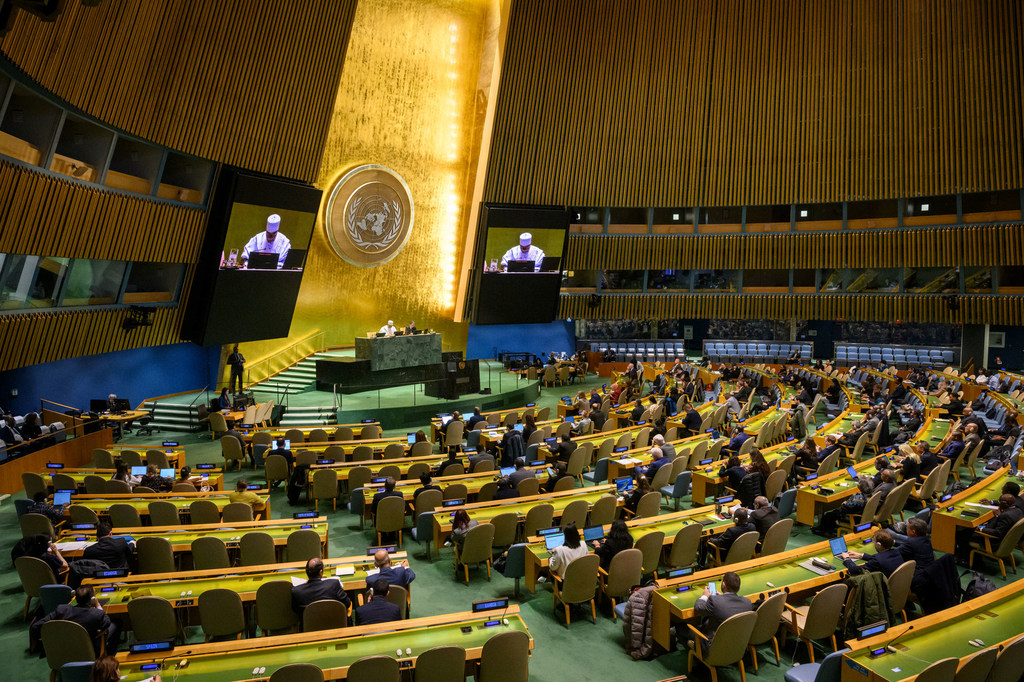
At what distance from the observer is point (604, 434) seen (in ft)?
43.9

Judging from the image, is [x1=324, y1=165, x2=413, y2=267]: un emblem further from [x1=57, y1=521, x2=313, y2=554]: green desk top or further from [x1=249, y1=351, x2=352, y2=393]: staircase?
[x1=57, y1=521, x2=313, y2=554]: green desk top

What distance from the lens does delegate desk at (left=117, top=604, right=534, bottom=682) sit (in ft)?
15.1

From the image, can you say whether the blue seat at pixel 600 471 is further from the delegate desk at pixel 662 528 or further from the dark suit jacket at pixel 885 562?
the dark suit jacket at pixel 885 562

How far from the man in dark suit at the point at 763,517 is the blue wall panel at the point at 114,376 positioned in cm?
1604

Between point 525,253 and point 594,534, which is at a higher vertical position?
point 525,253

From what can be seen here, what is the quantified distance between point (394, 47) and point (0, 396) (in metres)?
14.3

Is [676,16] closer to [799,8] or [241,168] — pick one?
[799,8]

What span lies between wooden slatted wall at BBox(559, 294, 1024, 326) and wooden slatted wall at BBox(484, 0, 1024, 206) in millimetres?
3775

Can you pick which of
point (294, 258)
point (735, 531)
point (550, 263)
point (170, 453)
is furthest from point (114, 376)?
point (735, 531)

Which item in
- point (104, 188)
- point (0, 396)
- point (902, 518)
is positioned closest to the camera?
point (902, 518)

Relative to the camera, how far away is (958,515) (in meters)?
8.10

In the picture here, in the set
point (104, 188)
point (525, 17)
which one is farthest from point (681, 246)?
point (104, 188)

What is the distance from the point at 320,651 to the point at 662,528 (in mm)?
4266

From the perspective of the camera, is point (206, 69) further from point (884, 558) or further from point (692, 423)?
point (884, 558)
